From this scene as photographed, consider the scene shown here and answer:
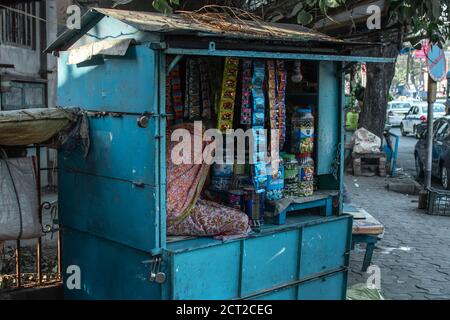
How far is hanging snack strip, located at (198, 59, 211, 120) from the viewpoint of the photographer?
4688 millimetres

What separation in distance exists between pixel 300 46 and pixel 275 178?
1.13m

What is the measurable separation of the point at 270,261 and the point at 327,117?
1.50m

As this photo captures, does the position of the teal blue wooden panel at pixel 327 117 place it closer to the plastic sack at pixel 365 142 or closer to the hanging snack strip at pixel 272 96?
→ the hanging snack strip at pixel 272 96

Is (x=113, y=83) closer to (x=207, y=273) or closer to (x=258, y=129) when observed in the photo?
(x=258, y=129)

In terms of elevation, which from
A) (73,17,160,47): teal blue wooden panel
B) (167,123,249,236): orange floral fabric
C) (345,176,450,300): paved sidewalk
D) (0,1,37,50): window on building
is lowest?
(345,176,450,300): paved sidewalk

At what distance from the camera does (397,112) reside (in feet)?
Result: 110

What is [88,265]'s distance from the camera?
4.64m

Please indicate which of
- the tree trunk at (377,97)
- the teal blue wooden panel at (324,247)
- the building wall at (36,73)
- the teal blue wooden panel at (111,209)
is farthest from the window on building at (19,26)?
the tree trunk at (377,97)

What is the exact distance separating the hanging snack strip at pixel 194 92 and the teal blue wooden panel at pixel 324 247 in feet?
4.48

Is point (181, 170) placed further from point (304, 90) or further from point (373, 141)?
point (373, 141)

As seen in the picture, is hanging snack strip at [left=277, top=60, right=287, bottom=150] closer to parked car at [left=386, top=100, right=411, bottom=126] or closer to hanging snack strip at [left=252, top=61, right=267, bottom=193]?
hanging snack strip at [left=252, top=61, right=267, bottom=193]

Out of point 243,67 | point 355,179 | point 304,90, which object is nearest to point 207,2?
point 304,90

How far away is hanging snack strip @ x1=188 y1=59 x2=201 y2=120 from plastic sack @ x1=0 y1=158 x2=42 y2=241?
137 centimetres

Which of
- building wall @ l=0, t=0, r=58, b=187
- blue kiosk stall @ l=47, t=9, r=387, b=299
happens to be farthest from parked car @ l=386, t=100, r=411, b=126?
blue kiosk stall @ l=47, t=9, r=387, b=299
